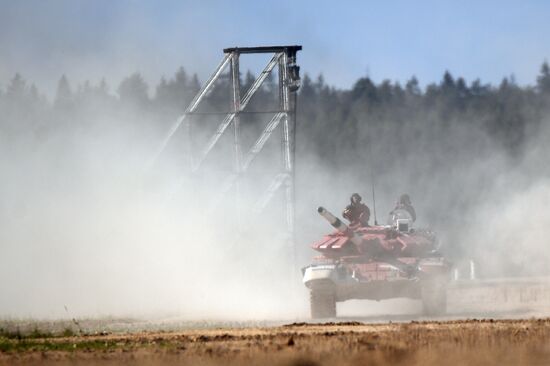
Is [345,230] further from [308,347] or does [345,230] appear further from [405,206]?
[308,347]

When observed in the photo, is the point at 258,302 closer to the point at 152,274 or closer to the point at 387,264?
the point at 152,274

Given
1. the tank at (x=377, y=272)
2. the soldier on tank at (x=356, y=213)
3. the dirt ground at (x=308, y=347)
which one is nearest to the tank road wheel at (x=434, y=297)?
the tank at (x=377, y=272)

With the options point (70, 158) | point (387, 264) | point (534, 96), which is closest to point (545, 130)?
point (534, 96)

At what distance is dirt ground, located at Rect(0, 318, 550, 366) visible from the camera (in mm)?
20328

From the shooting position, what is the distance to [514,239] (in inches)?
2361

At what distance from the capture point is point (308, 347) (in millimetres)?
21219

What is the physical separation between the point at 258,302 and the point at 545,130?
29.5 m

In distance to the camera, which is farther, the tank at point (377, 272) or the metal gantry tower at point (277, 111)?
the metal gantry tower at point (277, 111)

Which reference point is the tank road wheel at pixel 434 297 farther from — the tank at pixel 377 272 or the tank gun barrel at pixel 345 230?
the tank gun barrel at pixel 345 230

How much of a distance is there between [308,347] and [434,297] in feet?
46.7

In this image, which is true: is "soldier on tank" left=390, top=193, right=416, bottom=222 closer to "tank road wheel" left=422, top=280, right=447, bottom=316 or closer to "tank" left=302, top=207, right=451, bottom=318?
"tank" left=302, top=207, right=451, bottom=318

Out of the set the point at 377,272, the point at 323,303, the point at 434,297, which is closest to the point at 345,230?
the point at 377,272

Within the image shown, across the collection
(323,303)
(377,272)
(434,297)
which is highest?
(377,272)

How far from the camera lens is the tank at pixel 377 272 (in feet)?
114
